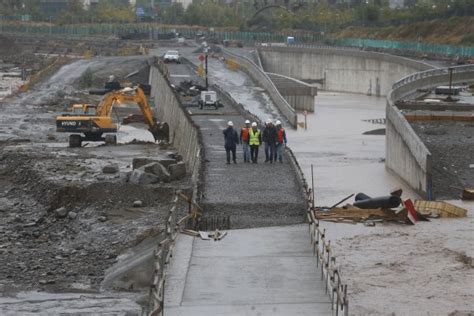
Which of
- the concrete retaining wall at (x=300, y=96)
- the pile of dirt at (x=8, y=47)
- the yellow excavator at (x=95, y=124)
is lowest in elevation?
the pile of dirt at (x=8, y=47)

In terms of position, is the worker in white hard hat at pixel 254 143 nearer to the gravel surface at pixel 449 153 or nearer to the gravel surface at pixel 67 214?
the gravel surface at pixel 67 214

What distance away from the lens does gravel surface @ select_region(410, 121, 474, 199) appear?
38.7m

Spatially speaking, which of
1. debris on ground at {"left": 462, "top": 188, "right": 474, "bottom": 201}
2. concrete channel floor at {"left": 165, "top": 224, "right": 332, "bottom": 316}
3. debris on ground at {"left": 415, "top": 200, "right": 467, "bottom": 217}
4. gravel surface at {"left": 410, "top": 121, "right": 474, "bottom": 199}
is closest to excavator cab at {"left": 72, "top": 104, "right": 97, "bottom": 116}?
gravel surface at {"left": 410, "top": 121, "right": 474, "bottom": 199}

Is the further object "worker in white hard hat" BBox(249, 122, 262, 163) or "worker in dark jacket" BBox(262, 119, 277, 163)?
"worker in white hard hat" BBox(249, 122, 262, 163)

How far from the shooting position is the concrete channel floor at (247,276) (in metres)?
20.3

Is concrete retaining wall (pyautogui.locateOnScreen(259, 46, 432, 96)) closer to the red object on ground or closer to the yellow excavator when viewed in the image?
the yellow excavator

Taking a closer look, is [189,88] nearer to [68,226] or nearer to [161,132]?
[161,132]

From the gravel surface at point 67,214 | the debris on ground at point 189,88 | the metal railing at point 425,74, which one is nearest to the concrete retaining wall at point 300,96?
the debris on ground at point 189,88

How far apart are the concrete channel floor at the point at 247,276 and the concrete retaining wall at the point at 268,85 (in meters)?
36.1

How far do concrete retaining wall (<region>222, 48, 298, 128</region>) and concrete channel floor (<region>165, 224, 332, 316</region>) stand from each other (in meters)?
36.1

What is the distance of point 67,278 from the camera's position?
2742cm

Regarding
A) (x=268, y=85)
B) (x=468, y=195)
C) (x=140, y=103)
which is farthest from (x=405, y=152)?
(x=268, y=85)

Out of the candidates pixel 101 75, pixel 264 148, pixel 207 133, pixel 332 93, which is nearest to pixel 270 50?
pixel 332 93

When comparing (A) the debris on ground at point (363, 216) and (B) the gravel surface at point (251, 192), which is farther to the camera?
(A) the debris on ground at point (363, 216)
